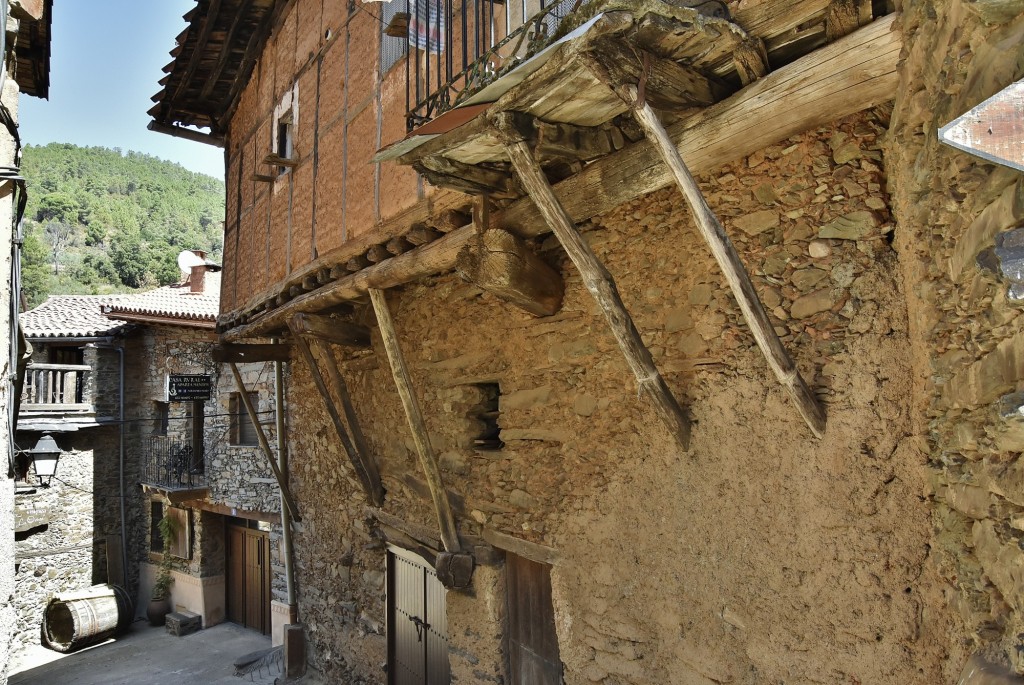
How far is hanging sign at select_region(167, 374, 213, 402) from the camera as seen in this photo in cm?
1081

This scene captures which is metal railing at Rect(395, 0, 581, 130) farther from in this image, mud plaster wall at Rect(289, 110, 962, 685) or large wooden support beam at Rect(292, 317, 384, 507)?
large wooden support beam at Rect(292, 317, 384, 507)

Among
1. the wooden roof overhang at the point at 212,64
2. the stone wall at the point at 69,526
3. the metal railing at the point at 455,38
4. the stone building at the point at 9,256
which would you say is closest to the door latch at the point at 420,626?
the stone building at the point at 9,256

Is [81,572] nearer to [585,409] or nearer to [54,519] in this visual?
[54,519]

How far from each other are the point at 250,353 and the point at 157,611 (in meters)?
8.02

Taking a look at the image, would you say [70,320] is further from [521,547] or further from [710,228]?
[710,228]

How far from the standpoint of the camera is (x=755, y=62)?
8.94 feet

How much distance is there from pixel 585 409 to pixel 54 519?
13.1m

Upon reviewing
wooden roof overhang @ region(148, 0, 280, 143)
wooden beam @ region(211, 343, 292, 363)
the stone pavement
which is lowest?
the stone pavement

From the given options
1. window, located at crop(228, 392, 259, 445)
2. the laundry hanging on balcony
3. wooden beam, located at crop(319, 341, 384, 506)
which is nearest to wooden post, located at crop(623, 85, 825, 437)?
the laundry hanging on balcony

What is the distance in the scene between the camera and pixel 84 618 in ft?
40.1

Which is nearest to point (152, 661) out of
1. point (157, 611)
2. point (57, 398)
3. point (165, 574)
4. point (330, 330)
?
point (157, 611)

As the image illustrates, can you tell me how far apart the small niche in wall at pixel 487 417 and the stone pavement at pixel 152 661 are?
208 inches

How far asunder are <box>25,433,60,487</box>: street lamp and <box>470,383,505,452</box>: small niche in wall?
10312mm

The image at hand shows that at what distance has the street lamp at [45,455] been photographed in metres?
12.1
